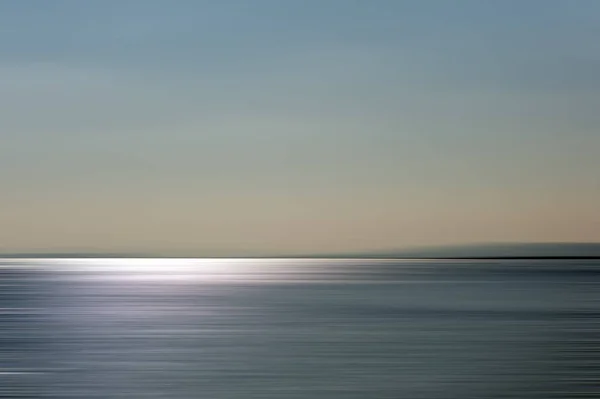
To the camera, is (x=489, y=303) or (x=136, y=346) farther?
(x=489, y=303)

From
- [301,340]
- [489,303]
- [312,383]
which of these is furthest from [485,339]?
[489,303]

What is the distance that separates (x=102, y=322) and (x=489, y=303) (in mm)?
38943

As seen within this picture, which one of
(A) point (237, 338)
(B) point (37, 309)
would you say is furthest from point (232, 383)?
(B) point (37, 309)

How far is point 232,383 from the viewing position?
104 ft

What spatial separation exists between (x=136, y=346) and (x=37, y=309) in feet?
123

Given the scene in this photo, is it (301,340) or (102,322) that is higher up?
(102,322)

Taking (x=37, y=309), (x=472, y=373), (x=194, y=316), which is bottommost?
(x=472, y=373)

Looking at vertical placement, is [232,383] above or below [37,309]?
below

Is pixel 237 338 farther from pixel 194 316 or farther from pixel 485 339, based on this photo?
pixel 194 316

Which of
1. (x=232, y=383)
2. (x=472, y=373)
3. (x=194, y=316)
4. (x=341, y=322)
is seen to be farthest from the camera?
(x=194, y=316)

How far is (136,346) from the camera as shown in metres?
43.8

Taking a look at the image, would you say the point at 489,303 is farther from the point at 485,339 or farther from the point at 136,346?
the point at 136,346

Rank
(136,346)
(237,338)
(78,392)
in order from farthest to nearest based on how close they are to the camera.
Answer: (237,338) → (136,346) → (78,392)

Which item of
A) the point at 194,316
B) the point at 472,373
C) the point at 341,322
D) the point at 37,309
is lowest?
the point at 472,373
